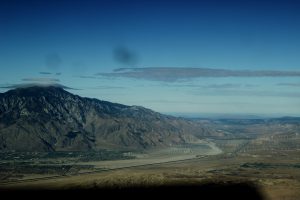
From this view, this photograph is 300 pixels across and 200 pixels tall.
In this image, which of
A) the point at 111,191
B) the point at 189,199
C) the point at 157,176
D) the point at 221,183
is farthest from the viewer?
the point at 157,176

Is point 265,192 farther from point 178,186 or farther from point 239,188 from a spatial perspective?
point 178,186

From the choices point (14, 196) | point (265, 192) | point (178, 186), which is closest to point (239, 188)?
point (265, 192)

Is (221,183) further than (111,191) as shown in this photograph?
Yes

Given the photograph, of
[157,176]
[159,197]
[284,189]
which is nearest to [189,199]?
[159,197]

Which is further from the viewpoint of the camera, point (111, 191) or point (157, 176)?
point (157, 176)

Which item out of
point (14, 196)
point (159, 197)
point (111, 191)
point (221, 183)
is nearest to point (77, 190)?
point (111, 191)

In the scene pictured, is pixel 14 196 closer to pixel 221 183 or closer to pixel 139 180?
pixel 139 180

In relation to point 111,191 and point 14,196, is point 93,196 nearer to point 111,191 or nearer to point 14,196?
point 111,191

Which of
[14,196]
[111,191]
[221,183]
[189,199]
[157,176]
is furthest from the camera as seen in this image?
[157,176]

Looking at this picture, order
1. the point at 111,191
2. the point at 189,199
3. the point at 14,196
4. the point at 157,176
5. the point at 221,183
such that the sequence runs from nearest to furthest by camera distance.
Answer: the point at 189,199
the point at 14,196
the point at 111,191
the point at 221,183
the point at 157,176
